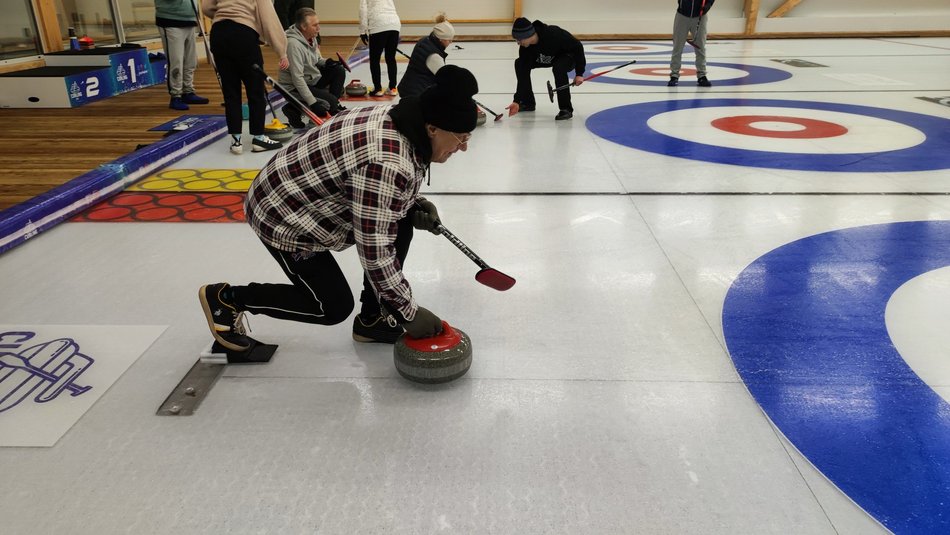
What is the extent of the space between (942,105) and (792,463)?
6.75 meters

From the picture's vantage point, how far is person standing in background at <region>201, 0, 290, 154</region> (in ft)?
14.6

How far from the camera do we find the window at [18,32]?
7066 mm

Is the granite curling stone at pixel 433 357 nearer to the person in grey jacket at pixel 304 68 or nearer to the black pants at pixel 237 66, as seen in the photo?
the person in grey jacket at pixel 304 68

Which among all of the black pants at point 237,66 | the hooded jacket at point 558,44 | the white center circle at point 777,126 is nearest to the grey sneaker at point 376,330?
the black pants at point 237,66

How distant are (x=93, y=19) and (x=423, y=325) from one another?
386 inches

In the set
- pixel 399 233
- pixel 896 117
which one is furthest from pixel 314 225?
pixel 896 117

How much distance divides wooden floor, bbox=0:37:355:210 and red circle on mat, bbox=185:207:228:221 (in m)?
0.89

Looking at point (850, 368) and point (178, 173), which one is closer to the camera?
point (850, 368)

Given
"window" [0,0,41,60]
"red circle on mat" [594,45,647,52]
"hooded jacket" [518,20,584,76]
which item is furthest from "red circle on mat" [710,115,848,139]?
"window" [0,0,41,60]

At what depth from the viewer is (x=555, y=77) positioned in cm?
607

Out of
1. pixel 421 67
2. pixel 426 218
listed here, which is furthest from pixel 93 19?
pixel 426 218

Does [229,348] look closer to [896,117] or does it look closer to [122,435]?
[122,435]

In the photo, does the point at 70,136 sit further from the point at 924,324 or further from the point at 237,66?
the point at 924,324

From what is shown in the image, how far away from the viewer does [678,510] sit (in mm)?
1582
